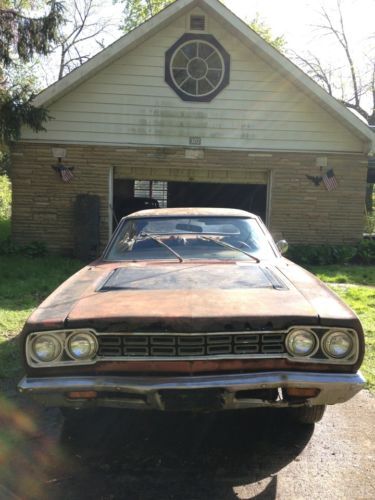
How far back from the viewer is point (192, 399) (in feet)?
8.52

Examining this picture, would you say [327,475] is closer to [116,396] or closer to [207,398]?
Answer: [207,398]

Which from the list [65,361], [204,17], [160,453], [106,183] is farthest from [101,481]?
[204,17]

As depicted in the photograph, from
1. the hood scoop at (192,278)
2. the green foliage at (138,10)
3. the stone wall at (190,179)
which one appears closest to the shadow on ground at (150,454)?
the hood scoop at (192,278)

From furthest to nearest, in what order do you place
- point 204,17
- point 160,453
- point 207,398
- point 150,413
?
point 204,17, point 150,413, point 160,453, point 207,398

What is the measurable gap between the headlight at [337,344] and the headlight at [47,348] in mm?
1514

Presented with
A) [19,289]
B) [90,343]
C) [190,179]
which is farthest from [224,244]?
[190,179]

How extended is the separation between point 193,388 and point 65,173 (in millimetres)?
9116

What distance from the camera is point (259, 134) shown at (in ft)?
36.5

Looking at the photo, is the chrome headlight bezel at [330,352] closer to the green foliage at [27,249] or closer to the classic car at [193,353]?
the classic car at [193,353]

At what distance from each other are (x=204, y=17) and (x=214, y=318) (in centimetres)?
1012

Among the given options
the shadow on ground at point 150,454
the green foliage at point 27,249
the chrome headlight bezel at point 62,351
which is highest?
the chrome headlight bezel at point 62,351

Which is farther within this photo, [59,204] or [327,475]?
[59,204]

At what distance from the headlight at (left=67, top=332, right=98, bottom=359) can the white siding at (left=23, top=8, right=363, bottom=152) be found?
28.8ft

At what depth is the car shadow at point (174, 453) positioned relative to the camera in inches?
105
